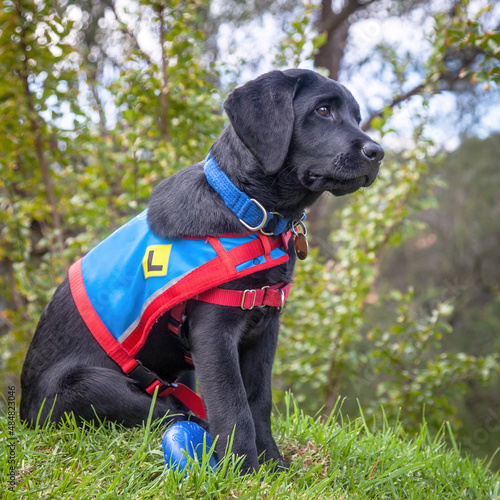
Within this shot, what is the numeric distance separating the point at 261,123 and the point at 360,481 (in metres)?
1.47

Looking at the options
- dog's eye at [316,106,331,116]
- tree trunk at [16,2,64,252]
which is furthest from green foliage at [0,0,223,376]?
dog's eye at [316,106,331,116]

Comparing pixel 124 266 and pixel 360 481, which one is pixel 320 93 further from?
pixel 360 481

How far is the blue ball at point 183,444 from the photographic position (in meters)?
1.86

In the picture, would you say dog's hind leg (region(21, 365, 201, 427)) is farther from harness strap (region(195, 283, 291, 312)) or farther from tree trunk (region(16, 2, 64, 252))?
tree trunk (region(16, 2, 64, 252))

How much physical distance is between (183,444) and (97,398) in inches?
18.1

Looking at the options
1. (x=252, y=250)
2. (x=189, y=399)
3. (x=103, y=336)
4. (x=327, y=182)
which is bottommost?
(x=189, y=399)

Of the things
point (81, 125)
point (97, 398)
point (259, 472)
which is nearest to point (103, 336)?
point (97, 398)

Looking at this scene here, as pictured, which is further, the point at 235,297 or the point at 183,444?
the point at 235,297

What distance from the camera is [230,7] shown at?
7.85m

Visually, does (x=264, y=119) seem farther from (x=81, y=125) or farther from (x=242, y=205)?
(x=81, y=125)

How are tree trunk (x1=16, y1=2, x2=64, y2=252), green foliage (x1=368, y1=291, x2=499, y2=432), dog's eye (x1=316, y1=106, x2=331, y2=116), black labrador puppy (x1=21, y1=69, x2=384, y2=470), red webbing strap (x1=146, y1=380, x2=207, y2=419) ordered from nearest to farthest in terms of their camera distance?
black labrador puppy (x1=21, y1=69, x2=384, y2=470), dog's eye (x1=316, y1=106, x2=331, y2=116), red webbing strap (x1=146, y1=380, x2=207, y2=419), tree trunk (x1=16, y1=2, x2=64, y2=252), green foliage (x1=368, y1=291, x2=499, y2=432)

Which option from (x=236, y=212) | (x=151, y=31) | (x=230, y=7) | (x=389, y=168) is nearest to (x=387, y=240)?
(x=389, y=168)

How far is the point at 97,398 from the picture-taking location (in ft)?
7.09

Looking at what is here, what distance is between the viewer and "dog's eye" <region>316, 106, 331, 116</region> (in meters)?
2.33
